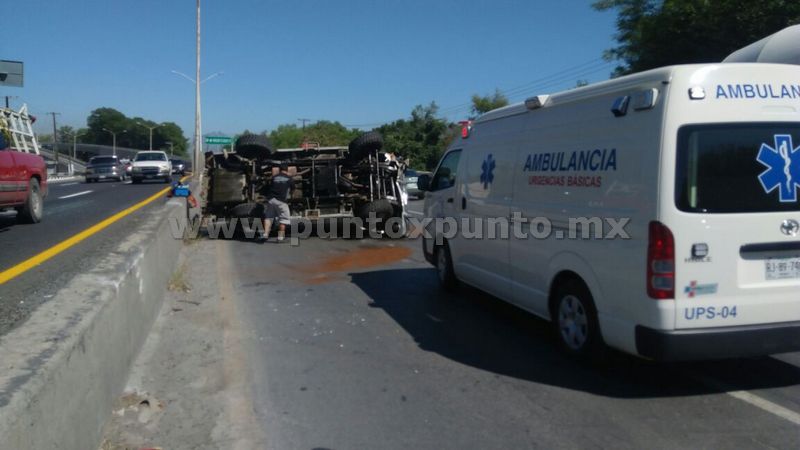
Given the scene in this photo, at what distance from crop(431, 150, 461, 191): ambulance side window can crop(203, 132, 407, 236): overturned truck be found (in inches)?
206

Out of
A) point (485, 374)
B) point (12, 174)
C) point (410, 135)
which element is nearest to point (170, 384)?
point (485, 374)

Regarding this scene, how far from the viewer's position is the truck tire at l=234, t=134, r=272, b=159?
14.2 m

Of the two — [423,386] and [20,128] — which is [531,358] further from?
[20,128]

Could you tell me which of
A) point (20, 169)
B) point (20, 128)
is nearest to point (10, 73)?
point (20, 128)

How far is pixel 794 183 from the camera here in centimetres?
479

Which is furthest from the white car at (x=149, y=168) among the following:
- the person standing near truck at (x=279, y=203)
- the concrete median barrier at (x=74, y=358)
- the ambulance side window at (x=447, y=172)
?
the concrete median barrier at (x=74, y=358)

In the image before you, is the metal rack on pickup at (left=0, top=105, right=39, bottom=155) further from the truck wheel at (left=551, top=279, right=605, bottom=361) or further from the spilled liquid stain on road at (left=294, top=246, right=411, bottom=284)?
the truck wheel at (left=551, top=279, right=605, bottom=361)

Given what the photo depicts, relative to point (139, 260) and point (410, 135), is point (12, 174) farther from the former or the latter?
point (410, 135)

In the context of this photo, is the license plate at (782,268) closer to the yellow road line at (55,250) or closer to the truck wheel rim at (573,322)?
the truck wheel rim at (573,322)

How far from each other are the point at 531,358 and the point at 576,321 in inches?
21.0

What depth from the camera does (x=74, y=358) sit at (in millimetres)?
3441

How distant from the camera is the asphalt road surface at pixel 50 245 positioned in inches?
228

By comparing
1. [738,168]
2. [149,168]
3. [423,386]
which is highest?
[149,168]

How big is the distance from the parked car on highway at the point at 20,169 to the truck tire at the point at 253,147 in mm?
3871
